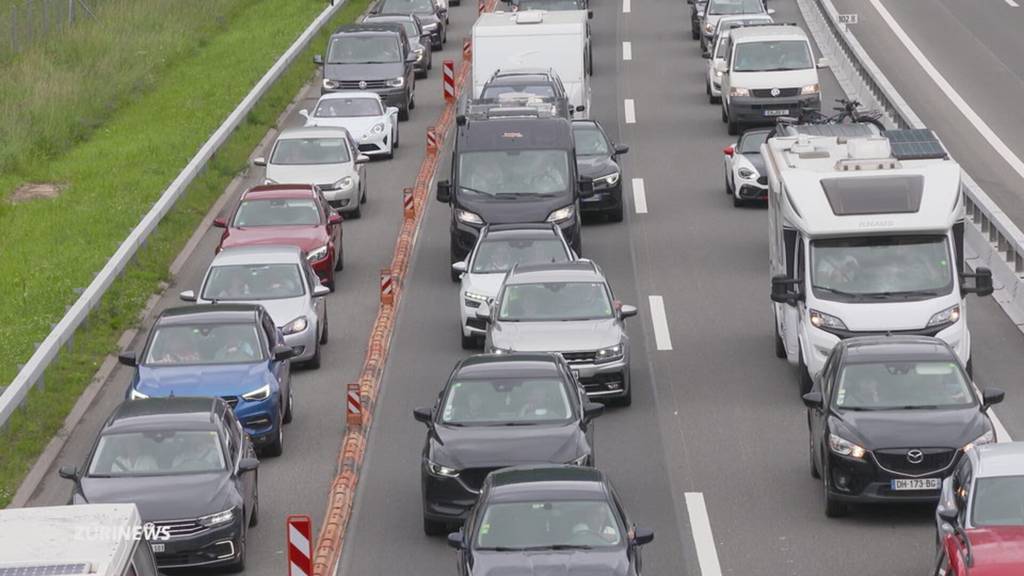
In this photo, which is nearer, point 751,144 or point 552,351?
point 552,351

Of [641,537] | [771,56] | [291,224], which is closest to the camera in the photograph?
[641,537]

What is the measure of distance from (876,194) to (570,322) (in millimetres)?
4075

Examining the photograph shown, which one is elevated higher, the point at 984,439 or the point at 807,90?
the point at 984,439

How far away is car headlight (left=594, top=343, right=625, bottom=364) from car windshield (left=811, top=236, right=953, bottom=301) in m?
2.52

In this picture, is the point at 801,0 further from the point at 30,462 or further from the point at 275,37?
the point at 30,462

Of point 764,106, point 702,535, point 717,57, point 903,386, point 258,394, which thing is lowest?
point 717,57

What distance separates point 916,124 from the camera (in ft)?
133

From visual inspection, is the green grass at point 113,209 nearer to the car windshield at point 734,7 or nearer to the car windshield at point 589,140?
the car windshield at point 589,140

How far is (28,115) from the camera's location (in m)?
45.2

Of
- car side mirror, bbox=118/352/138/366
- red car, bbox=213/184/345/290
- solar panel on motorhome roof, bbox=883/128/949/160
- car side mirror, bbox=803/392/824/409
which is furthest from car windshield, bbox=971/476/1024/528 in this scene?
red car, bbox=213/184/345/290

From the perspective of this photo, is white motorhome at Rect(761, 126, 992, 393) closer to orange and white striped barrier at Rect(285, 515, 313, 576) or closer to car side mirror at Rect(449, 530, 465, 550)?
car side mirror at Rect(449, 530, 465, 550)

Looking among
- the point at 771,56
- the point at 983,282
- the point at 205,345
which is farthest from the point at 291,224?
the point at 771,56

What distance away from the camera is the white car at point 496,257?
28859mm

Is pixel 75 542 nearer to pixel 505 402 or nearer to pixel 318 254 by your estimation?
pixel 505 402
